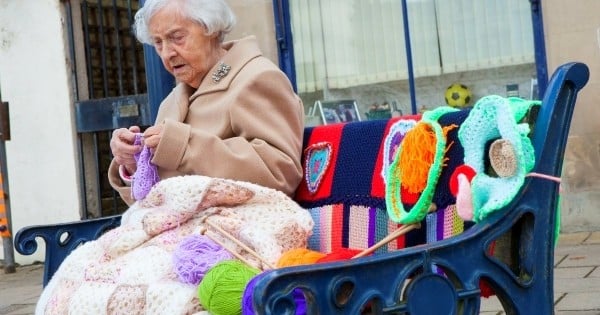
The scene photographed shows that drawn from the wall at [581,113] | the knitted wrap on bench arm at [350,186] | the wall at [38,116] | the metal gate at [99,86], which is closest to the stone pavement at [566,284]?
the wall at [581,113]

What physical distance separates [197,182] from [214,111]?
37 cm

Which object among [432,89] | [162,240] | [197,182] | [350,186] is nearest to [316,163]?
[350,186]

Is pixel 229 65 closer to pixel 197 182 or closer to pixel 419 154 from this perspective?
pixel 197 182

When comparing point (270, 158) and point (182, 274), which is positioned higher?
point (270, 158)

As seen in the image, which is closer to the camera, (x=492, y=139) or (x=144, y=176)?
(x=492, y=139)

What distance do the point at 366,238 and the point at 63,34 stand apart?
22.9ft

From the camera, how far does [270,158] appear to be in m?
2.99

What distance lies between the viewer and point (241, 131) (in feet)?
10.1

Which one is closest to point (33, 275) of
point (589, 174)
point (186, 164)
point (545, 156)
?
point (589, 174)

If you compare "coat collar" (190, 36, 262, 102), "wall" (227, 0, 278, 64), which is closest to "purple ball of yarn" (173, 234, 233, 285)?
"coat collar" (190, 36, 262, 102)

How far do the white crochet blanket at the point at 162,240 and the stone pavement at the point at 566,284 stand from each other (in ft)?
6.51

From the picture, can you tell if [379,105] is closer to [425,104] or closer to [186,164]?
[425,104]

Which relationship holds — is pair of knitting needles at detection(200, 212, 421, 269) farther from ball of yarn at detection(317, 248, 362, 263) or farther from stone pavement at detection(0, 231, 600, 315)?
stone pavement at detection(0, 231, 600, 315)

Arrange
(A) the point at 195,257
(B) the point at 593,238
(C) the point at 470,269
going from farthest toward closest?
(B) the point at 593,238 → (A) the point at 195,257 → (C) the point at 470,269
